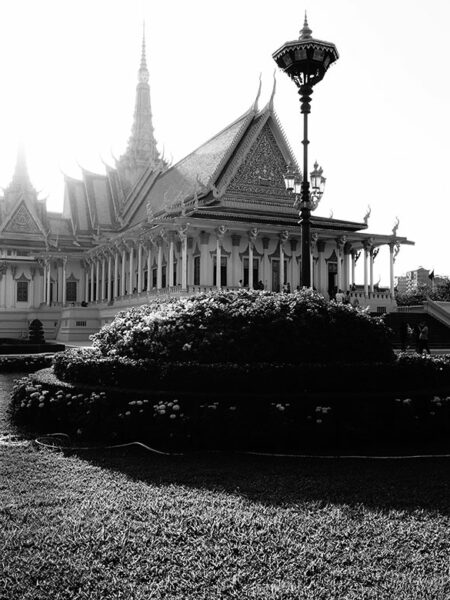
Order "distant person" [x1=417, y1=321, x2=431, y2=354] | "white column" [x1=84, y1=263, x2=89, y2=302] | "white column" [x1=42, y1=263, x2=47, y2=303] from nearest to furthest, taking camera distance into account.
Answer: "distant person" [x1=417, y1=321, x2=431, y2=354] → "white column" [x1=42, y1=263, x2=47, y2=303] → "white column" [x1=84, y1=263, x2=89, y2=302]

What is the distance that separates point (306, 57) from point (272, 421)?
8.31 meters

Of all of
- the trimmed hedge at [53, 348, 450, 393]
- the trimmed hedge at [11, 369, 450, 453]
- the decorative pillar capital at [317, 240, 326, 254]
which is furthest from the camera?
the decorative pillar capital at [317, 240, 326, 254]

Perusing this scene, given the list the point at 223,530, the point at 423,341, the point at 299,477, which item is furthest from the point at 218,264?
the point at 223,530

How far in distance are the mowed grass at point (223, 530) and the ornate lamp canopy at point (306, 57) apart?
29.2ft

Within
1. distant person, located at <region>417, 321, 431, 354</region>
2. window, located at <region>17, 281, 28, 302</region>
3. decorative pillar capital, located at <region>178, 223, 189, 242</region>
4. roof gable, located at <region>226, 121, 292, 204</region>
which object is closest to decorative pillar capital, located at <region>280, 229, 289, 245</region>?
roof gable, located at <region>226, 121, 292, 204</region>

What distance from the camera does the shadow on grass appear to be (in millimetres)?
4832

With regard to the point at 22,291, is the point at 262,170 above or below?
above

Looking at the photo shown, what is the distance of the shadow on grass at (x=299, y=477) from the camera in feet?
15.9

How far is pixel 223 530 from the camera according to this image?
4.03 m

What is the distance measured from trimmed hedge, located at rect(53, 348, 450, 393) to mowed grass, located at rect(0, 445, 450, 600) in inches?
52.2

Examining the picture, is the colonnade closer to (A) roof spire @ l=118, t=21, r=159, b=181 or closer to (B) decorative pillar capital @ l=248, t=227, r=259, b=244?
(B) decorative pillar capital @ l=248, t=227, r=259, b=244

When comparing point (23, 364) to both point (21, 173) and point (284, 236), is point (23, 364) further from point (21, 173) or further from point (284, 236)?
point (21, 173)

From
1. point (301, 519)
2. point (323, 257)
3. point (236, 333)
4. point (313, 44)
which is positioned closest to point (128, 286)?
point (323, 257)

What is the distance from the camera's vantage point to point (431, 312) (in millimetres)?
30016
